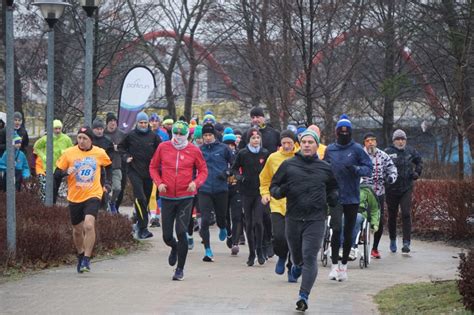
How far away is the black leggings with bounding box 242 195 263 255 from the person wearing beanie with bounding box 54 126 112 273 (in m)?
2.19

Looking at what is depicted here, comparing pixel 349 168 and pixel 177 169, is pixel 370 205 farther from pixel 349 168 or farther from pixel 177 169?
pixel 177 169

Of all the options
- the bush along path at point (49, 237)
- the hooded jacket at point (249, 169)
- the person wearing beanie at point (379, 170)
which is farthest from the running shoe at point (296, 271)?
the person wearing beanie at point (379, 170)

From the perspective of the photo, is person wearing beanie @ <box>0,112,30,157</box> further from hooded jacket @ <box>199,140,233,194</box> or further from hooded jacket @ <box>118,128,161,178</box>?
hooded jacket @ <box>199,140,233,194</box>

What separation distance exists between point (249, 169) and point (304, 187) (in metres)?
3.75

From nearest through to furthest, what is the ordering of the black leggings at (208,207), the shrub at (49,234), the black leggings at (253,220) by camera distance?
the shrub at (49,234) < the black leggings at (253,220) < the black leggings at (208,207)

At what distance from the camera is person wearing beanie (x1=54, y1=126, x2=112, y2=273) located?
1266 cm

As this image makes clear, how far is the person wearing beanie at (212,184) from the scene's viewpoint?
14633 mm

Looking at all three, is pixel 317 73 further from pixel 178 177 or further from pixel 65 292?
pixel 65 292

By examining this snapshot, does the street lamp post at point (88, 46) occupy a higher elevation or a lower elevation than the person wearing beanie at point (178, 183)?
higher

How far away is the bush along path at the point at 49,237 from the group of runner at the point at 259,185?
2.00 feet

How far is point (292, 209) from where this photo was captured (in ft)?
34.8

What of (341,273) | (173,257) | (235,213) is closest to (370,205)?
(235,213)

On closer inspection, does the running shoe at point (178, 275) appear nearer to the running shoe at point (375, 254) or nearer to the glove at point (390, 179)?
the glove at point (390, 179)

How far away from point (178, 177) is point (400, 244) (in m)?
6.52
